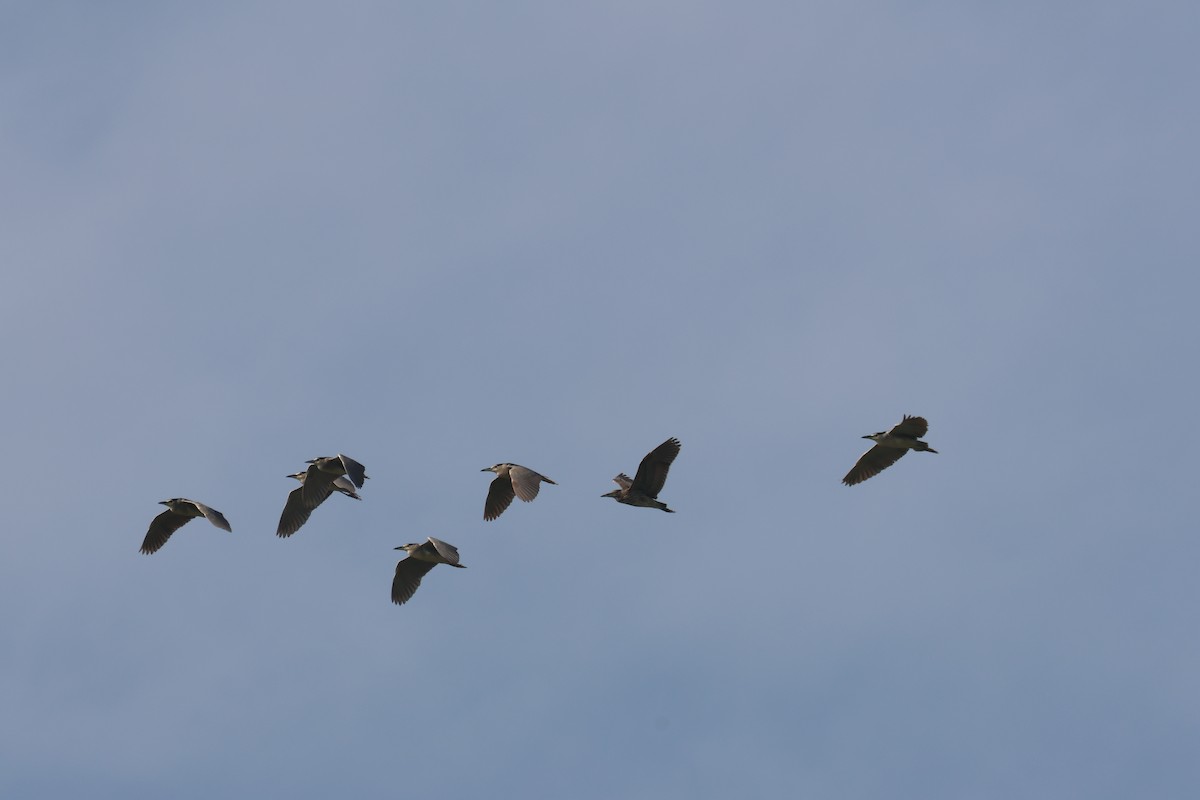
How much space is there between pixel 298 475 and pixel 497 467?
4.58 m

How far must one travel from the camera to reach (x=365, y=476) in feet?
112

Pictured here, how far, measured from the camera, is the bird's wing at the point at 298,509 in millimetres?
36344

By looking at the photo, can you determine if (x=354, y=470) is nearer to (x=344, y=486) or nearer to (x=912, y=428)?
(x=344, y=486)

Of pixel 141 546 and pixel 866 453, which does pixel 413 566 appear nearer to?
pixel 141 546

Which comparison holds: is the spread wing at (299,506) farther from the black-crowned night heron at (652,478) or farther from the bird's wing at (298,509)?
the black-crowned night heron at (652,478)

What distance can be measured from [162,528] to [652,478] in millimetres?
11137

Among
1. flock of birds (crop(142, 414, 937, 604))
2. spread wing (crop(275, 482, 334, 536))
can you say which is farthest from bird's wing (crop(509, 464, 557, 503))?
spread wing (crop(275, 482, 334, 536))

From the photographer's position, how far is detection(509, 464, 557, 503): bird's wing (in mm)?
34406

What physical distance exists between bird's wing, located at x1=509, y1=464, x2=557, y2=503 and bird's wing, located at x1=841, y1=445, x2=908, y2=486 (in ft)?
23.6

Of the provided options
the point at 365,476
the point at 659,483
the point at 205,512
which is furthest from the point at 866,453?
the point at 205,512

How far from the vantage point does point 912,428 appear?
3603cm

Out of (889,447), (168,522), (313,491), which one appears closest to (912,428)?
(889,447)

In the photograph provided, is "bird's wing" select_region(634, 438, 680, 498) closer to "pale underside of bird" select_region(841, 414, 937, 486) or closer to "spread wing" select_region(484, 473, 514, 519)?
"spread wing" select_region(484, 473, 514, 519)

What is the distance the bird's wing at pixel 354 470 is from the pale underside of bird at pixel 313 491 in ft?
2.61
